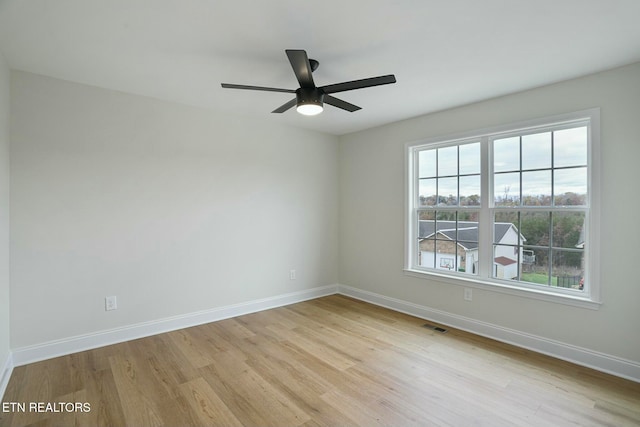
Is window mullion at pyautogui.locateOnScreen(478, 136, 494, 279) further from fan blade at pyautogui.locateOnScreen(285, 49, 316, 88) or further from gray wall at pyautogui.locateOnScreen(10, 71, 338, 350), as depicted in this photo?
gray wall at pyautogui.locateOnScreen(10, 71, 338, 350)

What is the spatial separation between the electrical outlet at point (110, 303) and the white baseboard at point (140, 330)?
215 mm

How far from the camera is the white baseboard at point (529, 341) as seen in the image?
98.3 inches

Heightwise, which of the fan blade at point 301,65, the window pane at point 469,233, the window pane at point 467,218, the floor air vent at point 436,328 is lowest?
the floor air vent at point 436,328

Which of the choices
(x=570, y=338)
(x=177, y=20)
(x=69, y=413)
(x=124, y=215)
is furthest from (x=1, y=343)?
(x=570, y=338)

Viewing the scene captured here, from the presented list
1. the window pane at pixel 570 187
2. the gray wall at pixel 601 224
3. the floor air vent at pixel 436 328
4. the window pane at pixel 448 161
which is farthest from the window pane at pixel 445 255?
the window pane at pixel 570 187

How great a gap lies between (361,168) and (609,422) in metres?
3.54

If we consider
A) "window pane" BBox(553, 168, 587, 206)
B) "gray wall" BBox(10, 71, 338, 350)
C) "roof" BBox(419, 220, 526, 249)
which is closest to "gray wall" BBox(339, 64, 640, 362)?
"window pane" BBox(553, 168, 587, 206)

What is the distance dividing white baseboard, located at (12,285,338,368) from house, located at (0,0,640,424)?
0.02m

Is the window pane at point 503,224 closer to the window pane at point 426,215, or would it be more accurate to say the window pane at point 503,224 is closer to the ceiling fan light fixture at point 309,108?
the window pane at point 426,215

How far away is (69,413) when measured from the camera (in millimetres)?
2039

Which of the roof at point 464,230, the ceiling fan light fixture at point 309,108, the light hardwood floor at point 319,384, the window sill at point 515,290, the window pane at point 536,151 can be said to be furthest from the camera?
the roof at point 464,230

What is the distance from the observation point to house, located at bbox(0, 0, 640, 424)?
2.02 m

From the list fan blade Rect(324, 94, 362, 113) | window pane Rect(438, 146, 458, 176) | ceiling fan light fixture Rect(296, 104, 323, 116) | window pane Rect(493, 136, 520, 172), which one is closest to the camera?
ceiling fan light fixture Rect(296, 104, 323, 116)

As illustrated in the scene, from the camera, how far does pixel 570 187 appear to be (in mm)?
2824
